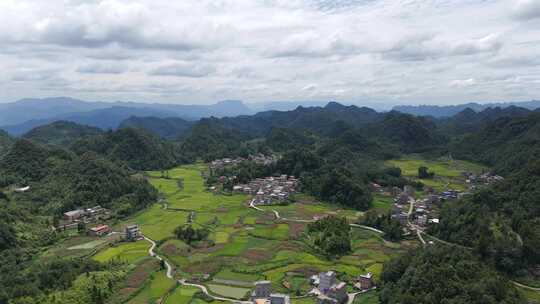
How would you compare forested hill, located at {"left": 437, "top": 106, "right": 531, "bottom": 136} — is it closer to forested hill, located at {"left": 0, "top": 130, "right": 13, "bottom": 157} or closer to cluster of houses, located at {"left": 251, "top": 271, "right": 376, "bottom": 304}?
cluster of houses, located at {"left": 251, "top": 271, "right": 376, "bottom": 304}

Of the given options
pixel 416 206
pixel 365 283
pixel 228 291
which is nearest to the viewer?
pixel 228 291

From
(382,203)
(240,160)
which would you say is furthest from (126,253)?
(240,160)

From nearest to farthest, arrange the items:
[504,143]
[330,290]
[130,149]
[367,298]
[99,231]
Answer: [330,290]
[367,298]
[99,231]
[504,143]
[130,149]

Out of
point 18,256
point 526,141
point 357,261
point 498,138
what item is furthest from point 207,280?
point 498,138

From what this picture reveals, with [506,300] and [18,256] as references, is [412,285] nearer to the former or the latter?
[506,300]

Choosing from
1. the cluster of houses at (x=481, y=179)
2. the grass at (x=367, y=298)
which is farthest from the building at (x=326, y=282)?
the cluster of houses at (x=481, y=179)

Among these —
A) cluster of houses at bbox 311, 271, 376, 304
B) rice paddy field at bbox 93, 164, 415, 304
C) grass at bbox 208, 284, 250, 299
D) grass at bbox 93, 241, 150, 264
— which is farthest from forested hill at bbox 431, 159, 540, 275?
grass at bbox 93, 241, 150, 264

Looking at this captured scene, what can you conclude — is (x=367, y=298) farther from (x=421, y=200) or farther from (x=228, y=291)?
(x=421, y=200)
